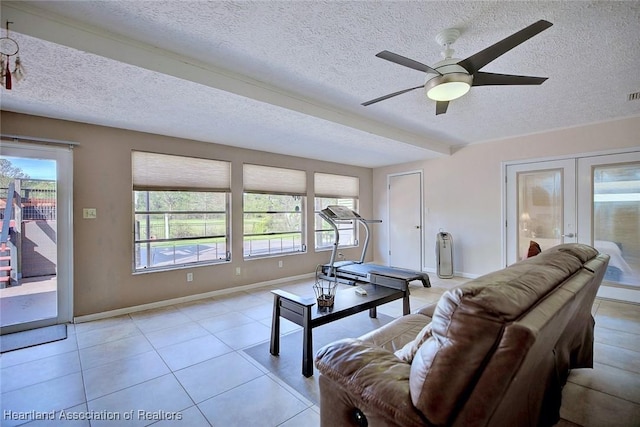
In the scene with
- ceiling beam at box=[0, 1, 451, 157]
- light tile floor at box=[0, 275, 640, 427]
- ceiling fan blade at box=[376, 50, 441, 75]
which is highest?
ceiling beam at box=[0, 1, 451, 157]

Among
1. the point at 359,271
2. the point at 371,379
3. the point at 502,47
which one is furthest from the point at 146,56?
the point at 359,271

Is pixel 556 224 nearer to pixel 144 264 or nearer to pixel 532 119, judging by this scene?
pixel 532 119

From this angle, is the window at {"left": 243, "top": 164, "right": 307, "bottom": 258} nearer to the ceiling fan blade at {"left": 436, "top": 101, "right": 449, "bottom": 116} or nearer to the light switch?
the light switch

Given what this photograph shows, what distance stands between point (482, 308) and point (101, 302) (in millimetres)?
4248

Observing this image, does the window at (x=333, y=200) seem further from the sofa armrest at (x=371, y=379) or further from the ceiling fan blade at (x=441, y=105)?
the sofa armrest at (x=371, y=379)

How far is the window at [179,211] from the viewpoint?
3986 millimetres

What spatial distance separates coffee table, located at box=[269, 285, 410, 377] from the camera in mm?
2336

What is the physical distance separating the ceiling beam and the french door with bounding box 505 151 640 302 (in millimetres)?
3436

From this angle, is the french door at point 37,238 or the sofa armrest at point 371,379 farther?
the french door at point 37,238

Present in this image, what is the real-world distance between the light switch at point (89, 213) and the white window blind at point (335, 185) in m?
3.63

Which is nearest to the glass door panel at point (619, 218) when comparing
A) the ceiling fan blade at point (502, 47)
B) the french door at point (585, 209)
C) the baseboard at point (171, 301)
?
the french door at point (585, 209)

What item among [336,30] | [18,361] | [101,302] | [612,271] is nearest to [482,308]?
[336,30]

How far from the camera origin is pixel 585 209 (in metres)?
4.31

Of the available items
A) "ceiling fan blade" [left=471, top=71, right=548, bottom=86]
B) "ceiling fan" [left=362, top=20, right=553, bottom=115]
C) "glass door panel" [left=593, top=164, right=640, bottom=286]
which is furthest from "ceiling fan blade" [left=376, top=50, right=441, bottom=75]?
"glass door panel" [left=593, top=164, right=640, bottom=286]
